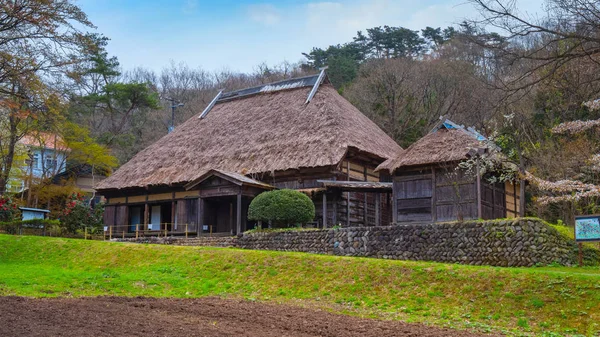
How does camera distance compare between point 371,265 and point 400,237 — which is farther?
point 400,237

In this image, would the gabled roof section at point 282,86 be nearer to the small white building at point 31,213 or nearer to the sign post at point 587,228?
the small white building at point 31,213

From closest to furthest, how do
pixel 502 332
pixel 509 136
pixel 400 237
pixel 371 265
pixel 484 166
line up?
pixel 502 332, pixel 371 265, pixel 400 237, pixel 484 166, pixel 509 136

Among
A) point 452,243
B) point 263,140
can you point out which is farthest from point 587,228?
point 263,140

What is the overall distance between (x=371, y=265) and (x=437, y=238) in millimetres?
3353

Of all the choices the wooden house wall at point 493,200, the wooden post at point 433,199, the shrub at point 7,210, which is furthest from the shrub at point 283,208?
the shrub at point 7,210

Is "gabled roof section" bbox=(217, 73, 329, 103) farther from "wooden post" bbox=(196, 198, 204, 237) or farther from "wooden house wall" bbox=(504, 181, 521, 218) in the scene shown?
"wooden house wall" bbox=(504, 181, 521, 218)

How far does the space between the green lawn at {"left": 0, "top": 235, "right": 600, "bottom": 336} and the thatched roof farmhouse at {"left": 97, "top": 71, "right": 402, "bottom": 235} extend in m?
7.99

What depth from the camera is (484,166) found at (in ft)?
70.8

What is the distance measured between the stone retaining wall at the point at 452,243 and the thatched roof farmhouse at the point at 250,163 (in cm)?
482

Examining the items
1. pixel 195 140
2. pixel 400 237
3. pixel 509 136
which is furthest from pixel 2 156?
pixel 509 136

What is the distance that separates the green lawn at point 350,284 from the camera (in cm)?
1186

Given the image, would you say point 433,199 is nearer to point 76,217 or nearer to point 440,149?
point 440,149

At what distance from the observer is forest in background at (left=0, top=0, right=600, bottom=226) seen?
35.5ft

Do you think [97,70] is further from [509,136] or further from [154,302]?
[154,302]
